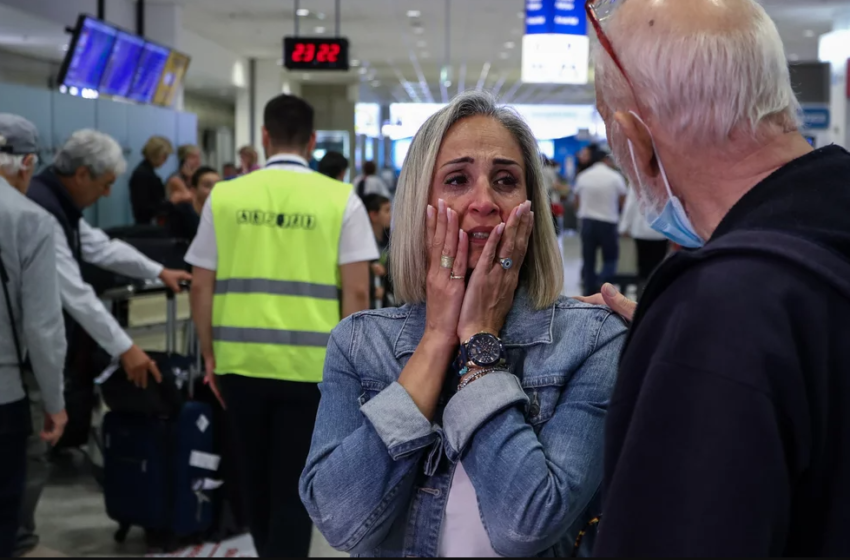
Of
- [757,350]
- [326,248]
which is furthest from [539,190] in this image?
[326,248]

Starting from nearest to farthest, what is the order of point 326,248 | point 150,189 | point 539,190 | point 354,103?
point 539,190
point 326,248
point 150,189
point 354,103

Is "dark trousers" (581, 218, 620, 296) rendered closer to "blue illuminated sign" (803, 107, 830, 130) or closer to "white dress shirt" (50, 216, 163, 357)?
"white dress shirt" (50, 216, 163, 357)

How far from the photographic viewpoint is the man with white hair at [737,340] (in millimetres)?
815

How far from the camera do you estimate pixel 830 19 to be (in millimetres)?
15516

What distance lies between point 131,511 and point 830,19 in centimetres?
1509

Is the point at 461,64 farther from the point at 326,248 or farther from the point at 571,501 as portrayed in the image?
the point at 571,501

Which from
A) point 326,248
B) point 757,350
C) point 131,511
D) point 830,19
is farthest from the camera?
point 830,19

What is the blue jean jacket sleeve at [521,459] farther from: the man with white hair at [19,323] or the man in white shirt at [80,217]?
the man in white shirt at [80,217]

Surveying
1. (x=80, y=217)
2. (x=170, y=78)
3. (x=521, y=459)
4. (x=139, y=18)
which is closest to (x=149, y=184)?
(x=170, y=78)

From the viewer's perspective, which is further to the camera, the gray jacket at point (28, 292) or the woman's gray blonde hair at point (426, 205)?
the gray jacket at point (28, 292)

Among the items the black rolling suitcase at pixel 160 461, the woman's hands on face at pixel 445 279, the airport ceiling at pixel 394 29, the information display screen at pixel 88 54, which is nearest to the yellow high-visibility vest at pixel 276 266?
the black rolling suitcase at pixel 160 461

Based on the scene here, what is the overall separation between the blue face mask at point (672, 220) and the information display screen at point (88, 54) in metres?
9.09

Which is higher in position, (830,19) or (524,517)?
(830,19)

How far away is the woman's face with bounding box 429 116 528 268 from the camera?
5.23ft
